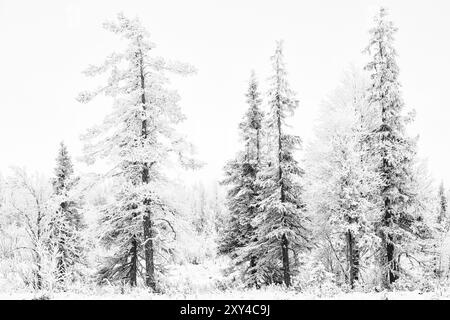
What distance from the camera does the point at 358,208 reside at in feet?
64.4

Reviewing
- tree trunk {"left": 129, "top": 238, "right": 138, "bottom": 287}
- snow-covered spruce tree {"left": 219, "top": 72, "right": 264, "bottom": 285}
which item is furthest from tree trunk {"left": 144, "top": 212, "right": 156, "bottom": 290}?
snow-covered spruce tree {"left": 219, "top": 72, "right": 264, "bottom": 285}

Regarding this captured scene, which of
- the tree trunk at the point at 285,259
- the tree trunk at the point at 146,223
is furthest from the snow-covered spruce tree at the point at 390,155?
the tree trunk at the point at 146,223

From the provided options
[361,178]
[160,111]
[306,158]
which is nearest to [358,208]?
[361,178]

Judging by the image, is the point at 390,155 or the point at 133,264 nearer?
the point at 390,155

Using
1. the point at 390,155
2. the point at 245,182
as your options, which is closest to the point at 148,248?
the point at 245,182

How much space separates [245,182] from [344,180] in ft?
25.6

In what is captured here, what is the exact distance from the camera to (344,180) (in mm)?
20406

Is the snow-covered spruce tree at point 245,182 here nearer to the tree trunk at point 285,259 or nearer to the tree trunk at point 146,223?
the tree trunk at point 285,259

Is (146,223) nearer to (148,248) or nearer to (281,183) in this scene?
(148,248)

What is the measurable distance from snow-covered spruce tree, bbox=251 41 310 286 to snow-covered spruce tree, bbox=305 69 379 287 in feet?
2.91

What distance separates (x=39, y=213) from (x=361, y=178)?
1673cm
